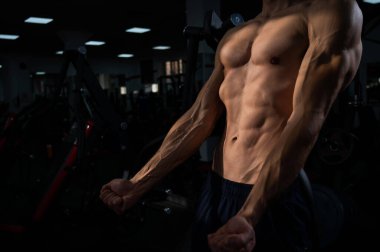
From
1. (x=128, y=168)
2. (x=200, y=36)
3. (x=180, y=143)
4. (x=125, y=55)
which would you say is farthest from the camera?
(x=125, y=55)

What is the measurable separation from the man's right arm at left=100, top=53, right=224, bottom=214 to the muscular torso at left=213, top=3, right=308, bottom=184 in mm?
29

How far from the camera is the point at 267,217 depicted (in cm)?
71

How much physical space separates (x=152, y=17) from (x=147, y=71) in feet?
15.3

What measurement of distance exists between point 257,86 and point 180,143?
200 mm

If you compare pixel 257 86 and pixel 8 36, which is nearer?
pixel 257 86

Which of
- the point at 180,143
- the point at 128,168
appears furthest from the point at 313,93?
the point at 128,168

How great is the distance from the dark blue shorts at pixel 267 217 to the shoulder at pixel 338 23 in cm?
27

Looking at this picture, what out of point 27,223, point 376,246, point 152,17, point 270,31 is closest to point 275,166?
point 270,31

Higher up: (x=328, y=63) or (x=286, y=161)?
(x=328, y=63)

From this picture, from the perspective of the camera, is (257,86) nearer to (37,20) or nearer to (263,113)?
(263,113)

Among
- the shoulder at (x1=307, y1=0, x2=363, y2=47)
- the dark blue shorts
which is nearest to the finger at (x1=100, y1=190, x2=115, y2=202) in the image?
the dark blue shorts

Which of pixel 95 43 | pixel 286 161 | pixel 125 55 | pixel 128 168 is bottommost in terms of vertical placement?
pixel 125 55

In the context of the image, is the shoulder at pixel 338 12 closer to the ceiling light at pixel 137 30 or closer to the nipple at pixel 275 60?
the nipple at pixel 275 60

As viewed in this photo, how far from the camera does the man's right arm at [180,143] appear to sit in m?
0.79
